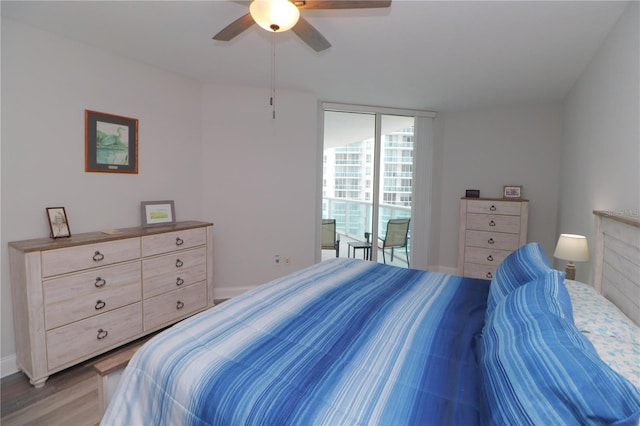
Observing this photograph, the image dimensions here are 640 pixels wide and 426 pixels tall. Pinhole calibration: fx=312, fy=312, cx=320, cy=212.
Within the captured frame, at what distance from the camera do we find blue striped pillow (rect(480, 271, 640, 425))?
706 mm

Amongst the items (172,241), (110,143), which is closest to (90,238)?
(172,241)

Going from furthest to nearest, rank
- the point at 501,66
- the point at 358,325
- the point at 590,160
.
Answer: the point at 501,66 → the point at 590,160 → the point at 358,325

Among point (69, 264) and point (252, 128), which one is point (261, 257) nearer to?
point (252, 128)

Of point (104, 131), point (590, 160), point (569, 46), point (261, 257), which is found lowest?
point (261, 257)

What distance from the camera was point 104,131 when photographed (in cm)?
263

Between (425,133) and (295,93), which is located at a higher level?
(295,93)

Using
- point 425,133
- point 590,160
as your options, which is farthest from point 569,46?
point 425,133

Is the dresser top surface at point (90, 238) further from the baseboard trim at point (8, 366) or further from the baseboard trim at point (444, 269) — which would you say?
the baseboard trim at point (444, 269)

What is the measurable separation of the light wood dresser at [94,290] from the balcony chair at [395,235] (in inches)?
107

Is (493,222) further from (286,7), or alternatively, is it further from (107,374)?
(107,374)

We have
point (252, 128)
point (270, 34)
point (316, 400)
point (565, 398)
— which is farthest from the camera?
point (252, 128)

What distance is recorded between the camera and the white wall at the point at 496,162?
4055mm

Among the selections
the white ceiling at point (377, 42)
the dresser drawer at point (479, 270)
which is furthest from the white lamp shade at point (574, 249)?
the dresser drawer at point (479, 270)

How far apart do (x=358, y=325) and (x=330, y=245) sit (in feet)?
9.73
